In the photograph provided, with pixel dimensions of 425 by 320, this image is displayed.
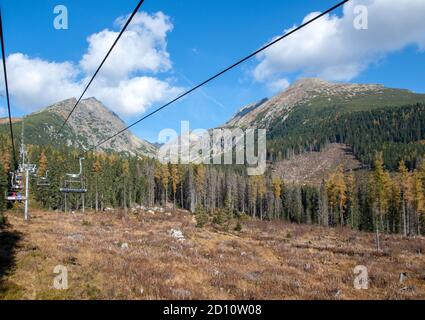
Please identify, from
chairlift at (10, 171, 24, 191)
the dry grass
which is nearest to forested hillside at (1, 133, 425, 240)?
chairlift at (10, 171, 24, 191)

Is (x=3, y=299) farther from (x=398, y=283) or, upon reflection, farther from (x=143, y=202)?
(x=143, y=202)

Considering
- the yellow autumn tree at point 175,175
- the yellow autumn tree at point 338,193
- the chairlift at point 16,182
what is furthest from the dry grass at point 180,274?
the yellow autumn tree at point 175,175

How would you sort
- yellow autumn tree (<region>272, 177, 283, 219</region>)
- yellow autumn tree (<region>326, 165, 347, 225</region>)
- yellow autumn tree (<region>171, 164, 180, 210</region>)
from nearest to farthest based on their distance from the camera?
yellow autumn tree (<region>326, 165, 347, 225</region>) → yellow autumn tree (<region>272, 177, 283, 219</region>) → yellow autumn tree (<region>171, 164, 180, 210</region>)

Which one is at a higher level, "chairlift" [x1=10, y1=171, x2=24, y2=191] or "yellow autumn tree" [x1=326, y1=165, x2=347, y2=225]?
"chairlift" [x1=10, y1=171, x2=24, y2=191]

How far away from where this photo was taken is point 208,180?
113 metres

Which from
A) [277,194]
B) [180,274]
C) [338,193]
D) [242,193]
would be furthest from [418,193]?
[180,274]

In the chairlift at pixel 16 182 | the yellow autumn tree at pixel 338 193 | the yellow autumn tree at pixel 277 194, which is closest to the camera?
the chairlift at pixel 16 182

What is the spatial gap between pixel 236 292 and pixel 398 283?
11.2 metres

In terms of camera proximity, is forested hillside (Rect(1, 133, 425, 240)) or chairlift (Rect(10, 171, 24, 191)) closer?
chairlift (Rect(10, 171, 24, 191))

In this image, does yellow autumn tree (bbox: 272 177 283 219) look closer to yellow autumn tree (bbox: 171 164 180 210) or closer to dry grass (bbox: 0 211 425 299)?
yellow autumn tree (bbox: 171 164 180 210)

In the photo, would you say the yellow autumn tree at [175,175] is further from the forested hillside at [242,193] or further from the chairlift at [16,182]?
the chairlift at [16,182]

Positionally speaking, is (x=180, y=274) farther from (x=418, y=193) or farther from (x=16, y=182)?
(x=418, y=193)

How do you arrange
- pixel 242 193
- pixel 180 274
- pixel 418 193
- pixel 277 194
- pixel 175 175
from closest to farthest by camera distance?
pixel 180 274 < pixel 418 193 < pixel 277 194 < pixel 175 175 < pixel 242 193

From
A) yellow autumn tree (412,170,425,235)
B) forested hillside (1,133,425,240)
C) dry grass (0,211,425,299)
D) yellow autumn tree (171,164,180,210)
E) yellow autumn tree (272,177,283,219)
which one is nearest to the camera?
dry grass (0,211,425,299)
